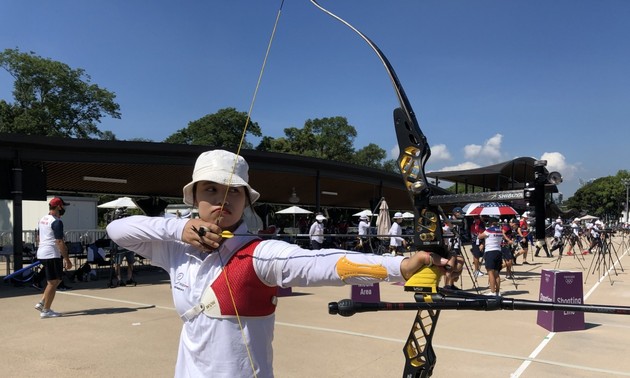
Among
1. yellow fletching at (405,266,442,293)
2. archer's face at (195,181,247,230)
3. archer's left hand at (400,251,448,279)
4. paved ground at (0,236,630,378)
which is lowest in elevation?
paved ground at (0,236,630,378)

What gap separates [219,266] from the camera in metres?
2.04

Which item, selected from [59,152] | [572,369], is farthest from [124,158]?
[572,369]

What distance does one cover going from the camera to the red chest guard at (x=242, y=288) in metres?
1.95

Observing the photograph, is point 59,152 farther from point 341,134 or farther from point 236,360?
point 341,134

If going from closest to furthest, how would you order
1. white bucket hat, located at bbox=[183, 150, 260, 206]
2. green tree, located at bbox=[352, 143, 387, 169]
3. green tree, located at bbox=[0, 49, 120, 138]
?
white bucket hat, located at bbox=[183, 150, 260, 206] < green tree, located at bbox=[0, 49, 120, 138] < green tree, located at bbox=[352, 143, 387, 169]

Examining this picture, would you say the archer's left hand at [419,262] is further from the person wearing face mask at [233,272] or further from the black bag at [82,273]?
the black bag at [82,273]

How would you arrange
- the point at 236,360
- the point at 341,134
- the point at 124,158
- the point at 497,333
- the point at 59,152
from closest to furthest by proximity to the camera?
the point at 236,360 < the point at 497,333 < the point at 59,152 < the point at 124,158 < the point at 341,134

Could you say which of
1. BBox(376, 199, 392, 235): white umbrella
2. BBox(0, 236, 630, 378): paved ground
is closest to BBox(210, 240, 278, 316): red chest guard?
BBox(0, 236, 630, 378): paved ground

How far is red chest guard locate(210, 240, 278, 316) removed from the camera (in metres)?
1.95

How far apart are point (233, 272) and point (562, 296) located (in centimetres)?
646

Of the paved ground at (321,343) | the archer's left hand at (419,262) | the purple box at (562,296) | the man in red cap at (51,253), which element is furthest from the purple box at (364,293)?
the archer's left hand at (419,262)

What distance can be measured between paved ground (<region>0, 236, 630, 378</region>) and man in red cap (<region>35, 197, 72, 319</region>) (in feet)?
0.95

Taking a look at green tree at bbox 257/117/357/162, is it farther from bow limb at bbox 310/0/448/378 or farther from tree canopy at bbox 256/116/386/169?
bow limb at bbox 310/0/448/378

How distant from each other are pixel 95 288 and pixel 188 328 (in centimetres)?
1074
